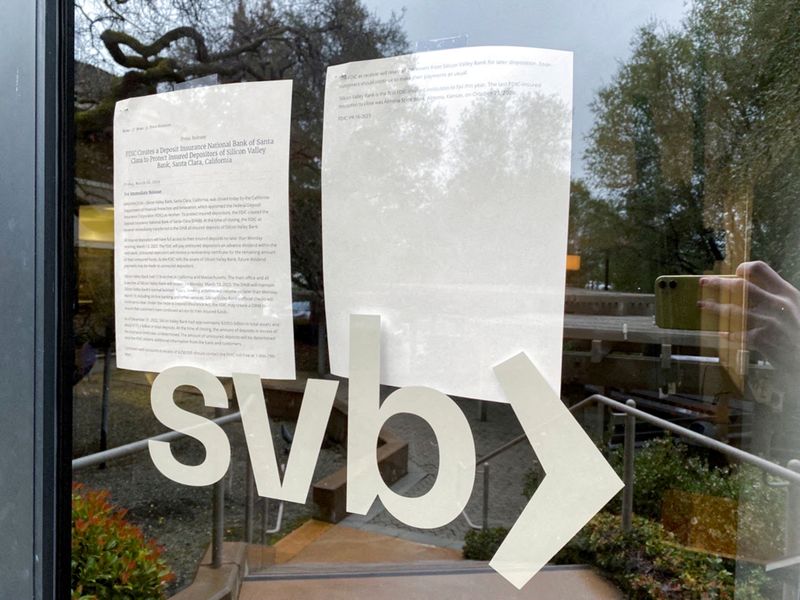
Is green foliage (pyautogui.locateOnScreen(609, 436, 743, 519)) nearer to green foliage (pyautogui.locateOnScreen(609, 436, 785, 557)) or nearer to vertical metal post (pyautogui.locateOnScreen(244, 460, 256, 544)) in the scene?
green foliage (pyautogui.locateOnScreen(609, 436, 785, 557))

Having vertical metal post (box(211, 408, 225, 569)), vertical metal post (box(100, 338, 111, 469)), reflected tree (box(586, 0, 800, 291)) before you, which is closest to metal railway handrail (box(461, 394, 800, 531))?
reflected tree (box(586, 0, 800, 291))

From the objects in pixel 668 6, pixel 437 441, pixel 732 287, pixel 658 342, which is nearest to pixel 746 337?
pixel 732 287

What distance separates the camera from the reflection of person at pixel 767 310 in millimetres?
711

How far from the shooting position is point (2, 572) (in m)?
0.80

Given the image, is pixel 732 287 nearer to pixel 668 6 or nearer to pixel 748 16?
pixel 748 16

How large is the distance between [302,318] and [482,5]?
66 centimetres

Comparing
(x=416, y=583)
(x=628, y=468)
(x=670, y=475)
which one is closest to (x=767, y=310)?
(x=628, y=468)

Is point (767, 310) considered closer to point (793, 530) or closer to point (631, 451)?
point (793, 530)

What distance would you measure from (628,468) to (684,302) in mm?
363

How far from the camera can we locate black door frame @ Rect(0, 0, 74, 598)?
0.79 m

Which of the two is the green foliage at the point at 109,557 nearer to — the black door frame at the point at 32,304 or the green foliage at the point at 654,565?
the black door frame at the point at 32,304

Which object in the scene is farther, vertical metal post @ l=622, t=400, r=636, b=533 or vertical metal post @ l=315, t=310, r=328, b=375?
vertical metal post @ l=622, t=400, r=636, b=533

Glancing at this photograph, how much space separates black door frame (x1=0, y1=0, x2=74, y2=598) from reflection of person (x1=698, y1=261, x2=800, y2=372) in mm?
1102

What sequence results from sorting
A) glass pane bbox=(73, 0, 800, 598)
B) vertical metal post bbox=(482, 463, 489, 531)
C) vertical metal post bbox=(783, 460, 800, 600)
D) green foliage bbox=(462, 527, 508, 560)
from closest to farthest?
vertical metal post bbox=(783, 460, 800, 600) < glass pane bbox=(73, 0, 800, 598) < green foliage bbox=(462, 527, 508, 560) < vertical metal post bbox=(482, 463, 489, 531)
